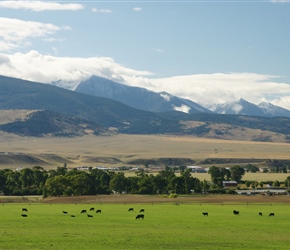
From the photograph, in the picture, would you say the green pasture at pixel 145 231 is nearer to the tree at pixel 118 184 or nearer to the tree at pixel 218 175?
the tree at pixel 118 184

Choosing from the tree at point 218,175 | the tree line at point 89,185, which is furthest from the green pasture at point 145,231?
the tree at point 218,175

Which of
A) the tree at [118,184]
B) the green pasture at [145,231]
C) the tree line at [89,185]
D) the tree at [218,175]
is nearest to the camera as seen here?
the green pasture at [145,231]

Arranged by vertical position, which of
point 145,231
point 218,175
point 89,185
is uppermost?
point 218,175

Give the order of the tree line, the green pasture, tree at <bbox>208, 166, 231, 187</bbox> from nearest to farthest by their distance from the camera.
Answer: the green pasture < the tree line < tree at <bbox>208, 166, 231, 187</bbox>

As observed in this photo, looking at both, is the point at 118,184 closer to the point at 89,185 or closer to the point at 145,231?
the point at 89,185

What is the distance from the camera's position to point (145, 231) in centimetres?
5856

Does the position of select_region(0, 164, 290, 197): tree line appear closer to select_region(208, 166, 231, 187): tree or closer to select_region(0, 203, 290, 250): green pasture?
select_region(208, 166, 231, 187): tree

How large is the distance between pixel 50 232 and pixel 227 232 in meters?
16.4

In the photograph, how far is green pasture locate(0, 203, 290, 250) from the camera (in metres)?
48.5

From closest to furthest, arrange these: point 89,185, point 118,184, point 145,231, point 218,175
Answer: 1. point 145,231
2. point 89,185
3. point 118,184
4. point 218,175

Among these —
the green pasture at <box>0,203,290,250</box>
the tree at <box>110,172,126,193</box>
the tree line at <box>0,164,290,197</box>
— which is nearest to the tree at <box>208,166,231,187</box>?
the tree line at <box>0,164,290,197</box>

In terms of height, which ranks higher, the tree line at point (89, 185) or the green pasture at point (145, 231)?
the tree line at point (89, 185)

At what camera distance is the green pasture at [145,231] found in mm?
48469

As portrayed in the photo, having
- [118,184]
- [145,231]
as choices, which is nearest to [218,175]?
[118,184]
